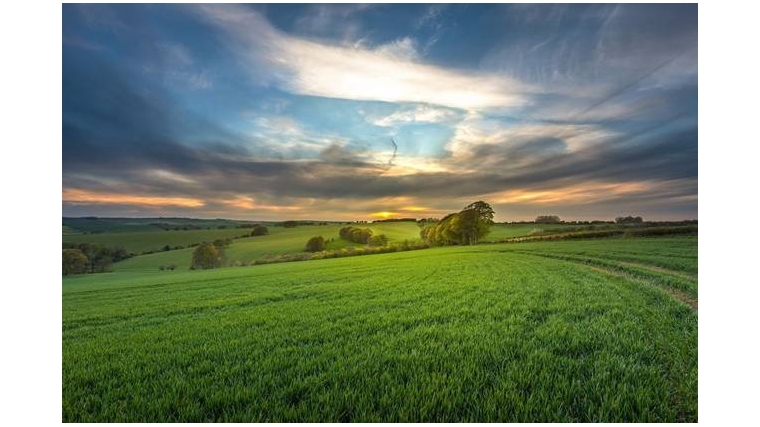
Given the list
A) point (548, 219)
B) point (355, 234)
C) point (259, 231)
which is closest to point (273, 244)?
point (259, 231)

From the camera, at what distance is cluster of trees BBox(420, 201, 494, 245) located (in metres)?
9.38

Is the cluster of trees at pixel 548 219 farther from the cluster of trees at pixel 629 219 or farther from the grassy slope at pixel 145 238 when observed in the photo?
the grassy slope at pixel 145 238

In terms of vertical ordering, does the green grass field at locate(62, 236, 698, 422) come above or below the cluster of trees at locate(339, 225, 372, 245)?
below

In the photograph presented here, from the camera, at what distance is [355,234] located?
17.6 meters

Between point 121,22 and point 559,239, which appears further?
point 559,239

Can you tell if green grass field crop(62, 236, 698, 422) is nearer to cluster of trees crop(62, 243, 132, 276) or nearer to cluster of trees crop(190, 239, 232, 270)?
cluster of trees crop(62, 243, 132, 276)

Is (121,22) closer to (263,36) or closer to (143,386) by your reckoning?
(263,36)

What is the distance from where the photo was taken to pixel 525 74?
6.92 metres

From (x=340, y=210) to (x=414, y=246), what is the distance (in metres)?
7.18

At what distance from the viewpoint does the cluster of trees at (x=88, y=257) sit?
9570 mm

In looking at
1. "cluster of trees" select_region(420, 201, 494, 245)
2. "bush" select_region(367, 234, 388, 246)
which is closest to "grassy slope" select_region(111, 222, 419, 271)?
"cluster of trees" select_region(420, 201, 494, 245)

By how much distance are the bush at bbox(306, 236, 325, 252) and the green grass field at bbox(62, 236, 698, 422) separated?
8744 mm

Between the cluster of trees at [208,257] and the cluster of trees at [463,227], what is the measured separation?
11776mm
